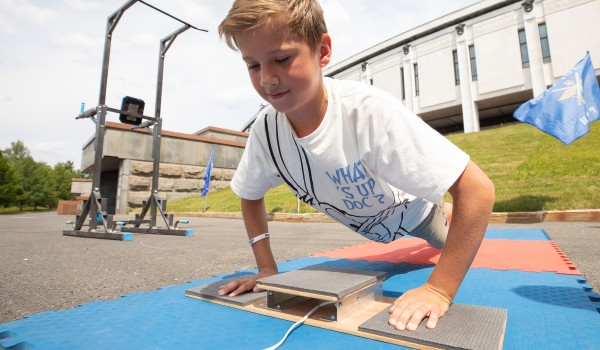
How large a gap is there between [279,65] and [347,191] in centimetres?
69

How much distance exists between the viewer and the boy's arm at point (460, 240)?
1234 millimetres

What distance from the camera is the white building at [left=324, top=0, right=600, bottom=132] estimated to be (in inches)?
741

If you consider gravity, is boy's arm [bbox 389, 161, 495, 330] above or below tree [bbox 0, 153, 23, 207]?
below

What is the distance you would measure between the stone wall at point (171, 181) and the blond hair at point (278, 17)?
40.5 ft

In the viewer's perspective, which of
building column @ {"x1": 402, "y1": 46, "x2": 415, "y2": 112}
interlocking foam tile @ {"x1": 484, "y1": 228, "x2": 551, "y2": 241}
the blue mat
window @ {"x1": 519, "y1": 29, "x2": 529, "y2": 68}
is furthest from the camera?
building column @ {"x1": 402, "y1": 46, "x2": 415, "y2": 112}

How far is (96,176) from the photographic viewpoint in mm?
5098

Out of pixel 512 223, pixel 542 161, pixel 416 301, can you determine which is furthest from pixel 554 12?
pixel 416 301

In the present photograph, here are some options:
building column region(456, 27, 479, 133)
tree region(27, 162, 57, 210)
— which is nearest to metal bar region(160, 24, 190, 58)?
building column region(456, 27, 479, 133)

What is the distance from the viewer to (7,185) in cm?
3017

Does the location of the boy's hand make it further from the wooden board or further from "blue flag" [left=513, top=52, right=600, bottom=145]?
"blue flag" [left=513, top=52, right=600, bottom=145]

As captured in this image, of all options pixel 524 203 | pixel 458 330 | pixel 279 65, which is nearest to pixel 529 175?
pixel 524 203

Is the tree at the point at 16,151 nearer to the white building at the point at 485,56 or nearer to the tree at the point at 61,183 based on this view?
the tree at the point at 61,183

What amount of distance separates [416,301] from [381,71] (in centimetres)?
2861

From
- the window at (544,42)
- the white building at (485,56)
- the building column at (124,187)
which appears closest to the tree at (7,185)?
the building column at (124,187)
